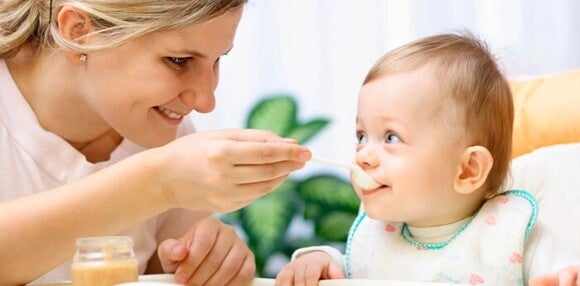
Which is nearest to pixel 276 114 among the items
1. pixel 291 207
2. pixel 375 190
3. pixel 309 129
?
pixel 309 129

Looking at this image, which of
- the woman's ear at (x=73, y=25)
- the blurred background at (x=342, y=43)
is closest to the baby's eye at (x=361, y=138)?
the woman's ear at (x=73, y=25)

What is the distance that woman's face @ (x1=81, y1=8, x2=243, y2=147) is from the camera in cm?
141

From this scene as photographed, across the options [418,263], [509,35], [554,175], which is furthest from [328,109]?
[418,263]

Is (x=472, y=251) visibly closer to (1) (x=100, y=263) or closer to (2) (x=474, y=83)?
(2) (x=474, y=83)

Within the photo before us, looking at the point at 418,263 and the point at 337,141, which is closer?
the point at 418,263

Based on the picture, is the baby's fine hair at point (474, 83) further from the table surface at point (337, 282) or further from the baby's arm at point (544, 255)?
the table surface at point (337, 282)

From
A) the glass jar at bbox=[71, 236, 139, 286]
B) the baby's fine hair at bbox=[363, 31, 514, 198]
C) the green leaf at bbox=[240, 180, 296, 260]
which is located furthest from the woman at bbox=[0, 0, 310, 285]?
the green leaf at bbox=[240, 180, 296, 260]

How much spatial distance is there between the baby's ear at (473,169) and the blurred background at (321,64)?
1.27 meters

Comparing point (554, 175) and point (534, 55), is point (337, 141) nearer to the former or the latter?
point (534, 55)

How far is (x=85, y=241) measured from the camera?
107 centimetres

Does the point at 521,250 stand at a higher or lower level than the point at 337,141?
higher

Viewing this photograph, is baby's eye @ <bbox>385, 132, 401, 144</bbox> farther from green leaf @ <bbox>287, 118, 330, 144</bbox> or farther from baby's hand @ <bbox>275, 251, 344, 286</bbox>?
green leaf @ <bbox>287, 118, 330, 144</bbox>

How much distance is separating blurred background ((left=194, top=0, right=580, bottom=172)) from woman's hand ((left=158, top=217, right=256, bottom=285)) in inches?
51.6

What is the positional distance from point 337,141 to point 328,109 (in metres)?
0.10
